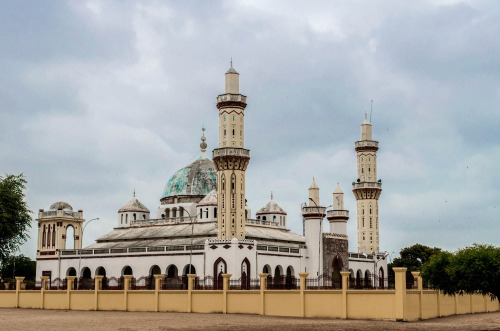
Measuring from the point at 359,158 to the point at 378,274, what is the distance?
13.8 meters

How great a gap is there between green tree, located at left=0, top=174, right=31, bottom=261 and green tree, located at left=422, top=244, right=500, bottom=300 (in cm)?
→ 4170

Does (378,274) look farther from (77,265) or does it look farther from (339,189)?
(77,265)

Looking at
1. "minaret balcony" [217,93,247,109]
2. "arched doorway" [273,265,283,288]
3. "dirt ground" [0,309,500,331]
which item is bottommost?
"dirt ground" [0,309,500,331]

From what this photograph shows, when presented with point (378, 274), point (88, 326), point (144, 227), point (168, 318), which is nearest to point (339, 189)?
point (378, 274)

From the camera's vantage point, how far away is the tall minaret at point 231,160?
223 ft

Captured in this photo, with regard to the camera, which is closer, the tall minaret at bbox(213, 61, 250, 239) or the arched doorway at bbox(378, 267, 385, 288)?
the tall minaret at bbox(213, 61, 250, 239)

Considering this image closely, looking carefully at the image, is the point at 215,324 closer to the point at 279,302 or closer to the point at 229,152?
the point at 279,302

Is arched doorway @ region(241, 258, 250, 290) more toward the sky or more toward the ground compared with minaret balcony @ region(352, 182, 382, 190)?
more toward the ground

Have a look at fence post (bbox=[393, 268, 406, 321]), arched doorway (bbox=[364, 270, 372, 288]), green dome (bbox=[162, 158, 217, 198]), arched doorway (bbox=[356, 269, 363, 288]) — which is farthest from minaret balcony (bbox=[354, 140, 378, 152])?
fence post (bbox=[393, 268, 406, 321])

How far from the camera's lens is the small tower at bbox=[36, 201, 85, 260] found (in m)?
86.8

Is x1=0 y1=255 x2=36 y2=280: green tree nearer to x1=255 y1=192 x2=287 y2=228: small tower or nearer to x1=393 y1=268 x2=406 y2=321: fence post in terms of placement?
x1=255 y1=192 x2=287 y2=228: small tower

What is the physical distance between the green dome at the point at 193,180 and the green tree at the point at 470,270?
51.1 metres

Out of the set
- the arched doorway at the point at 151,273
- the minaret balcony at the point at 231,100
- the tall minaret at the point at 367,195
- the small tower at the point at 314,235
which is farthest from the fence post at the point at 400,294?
the tall minaret at the point at 367,195

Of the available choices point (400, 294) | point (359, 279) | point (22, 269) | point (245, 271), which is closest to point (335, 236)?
point (359, 279)
